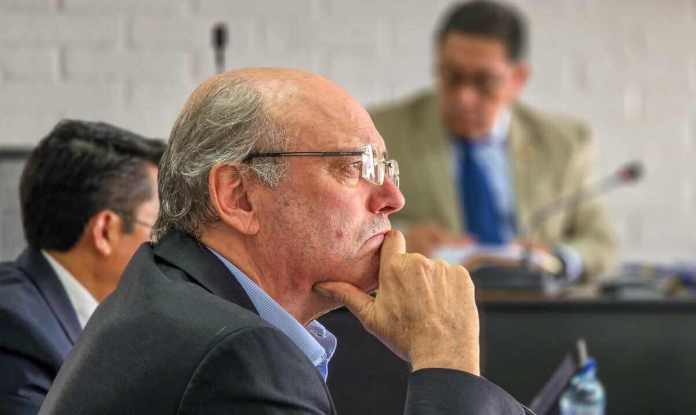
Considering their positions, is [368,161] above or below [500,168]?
above

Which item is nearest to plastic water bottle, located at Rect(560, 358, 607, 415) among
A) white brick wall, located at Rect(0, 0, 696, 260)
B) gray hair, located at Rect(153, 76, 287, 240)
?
gray hair, located at Rect(153, 76, 287, 240)

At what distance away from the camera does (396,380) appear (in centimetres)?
153

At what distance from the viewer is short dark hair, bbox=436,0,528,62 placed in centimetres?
369

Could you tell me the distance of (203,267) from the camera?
1.21 metres

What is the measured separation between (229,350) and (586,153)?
119 inches

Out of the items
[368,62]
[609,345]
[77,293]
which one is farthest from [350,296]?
[368,62]

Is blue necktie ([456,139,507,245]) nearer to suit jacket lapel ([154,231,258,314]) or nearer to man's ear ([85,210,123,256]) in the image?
man's ear ([85,210,123,256])

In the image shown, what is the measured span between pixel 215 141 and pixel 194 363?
0.28m

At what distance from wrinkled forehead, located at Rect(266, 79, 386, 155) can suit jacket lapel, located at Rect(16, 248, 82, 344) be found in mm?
568

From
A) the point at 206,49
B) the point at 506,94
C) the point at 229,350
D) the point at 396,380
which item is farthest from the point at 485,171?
the point at 229,350

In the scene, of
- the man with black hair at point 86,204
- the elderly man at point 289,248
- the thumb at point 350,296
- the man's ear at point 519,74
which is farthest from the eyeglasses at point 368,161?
the man's ear at point 519,74

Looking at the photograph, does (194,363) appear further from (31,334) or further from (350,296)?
(31,334)

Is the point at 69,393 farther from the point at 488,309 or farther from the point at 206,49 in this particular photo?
the point at 206,49

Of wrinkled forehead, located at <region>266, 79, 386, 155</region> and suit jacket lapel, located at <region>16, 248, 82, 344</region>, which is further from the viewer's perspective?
suit jacket lapel, located at <region>16, 248, 82, 344</region>
